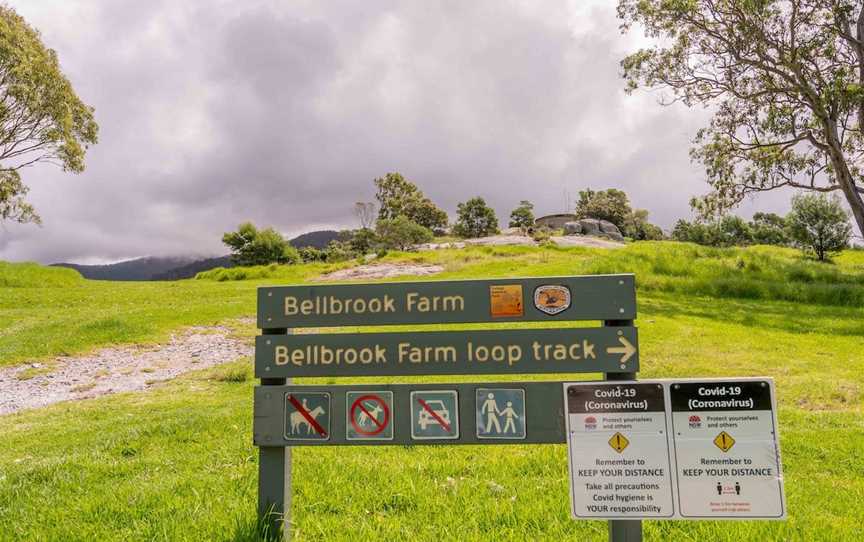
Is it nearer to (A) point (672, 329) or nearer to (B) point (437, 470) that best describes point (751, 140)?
(A) point (672, 329)

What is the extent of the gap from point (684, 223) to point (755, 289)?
89436mm

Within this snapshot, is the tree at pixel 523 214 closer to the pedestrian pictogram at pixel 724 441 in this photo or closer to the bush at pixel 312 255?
the bush at pixel 312 255

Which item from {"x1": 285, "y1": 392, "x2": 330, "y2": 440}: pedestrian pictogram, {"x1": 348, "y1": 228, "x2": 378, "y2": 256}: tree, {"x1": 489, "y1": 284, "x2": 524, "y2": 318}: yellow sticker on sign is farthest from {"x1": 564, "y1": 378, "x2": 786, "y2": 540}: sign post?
{"x1": 348, "y1": 228, "x2": 378, "y2": 256}: tree

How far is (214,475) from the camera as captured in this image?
4.22m

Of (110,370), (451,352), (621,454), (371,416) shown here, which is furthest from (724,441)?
(110,370)

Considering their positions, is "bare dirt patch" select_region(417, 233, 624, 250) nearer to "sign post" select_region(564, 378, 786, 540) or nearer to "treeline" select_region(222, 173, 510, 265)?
"treeline" select_region(222, 173, 510, 265)

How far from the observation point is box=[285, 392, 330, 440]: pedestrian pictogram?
→ 126 inches

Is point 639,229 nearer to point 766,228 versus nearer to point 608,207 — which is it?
point 608,207

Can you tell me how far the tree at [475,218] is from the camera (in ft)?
286

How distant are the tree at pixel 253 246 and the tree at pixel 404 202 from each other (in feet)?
64.2

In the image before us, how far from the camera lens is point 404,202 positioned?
294 ft

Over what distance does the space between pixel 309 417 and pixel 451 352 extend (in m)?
1.00

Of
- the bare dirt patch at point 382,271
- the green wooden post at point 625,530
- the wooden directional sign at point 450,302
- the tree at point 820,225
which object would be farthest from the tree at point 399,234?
the green wooden post at point 625,530

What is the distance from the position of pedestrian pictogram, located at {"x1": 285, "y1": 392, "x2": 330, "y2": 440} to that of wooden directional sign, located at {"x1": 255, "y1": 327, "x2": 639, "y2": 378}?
16 cm
